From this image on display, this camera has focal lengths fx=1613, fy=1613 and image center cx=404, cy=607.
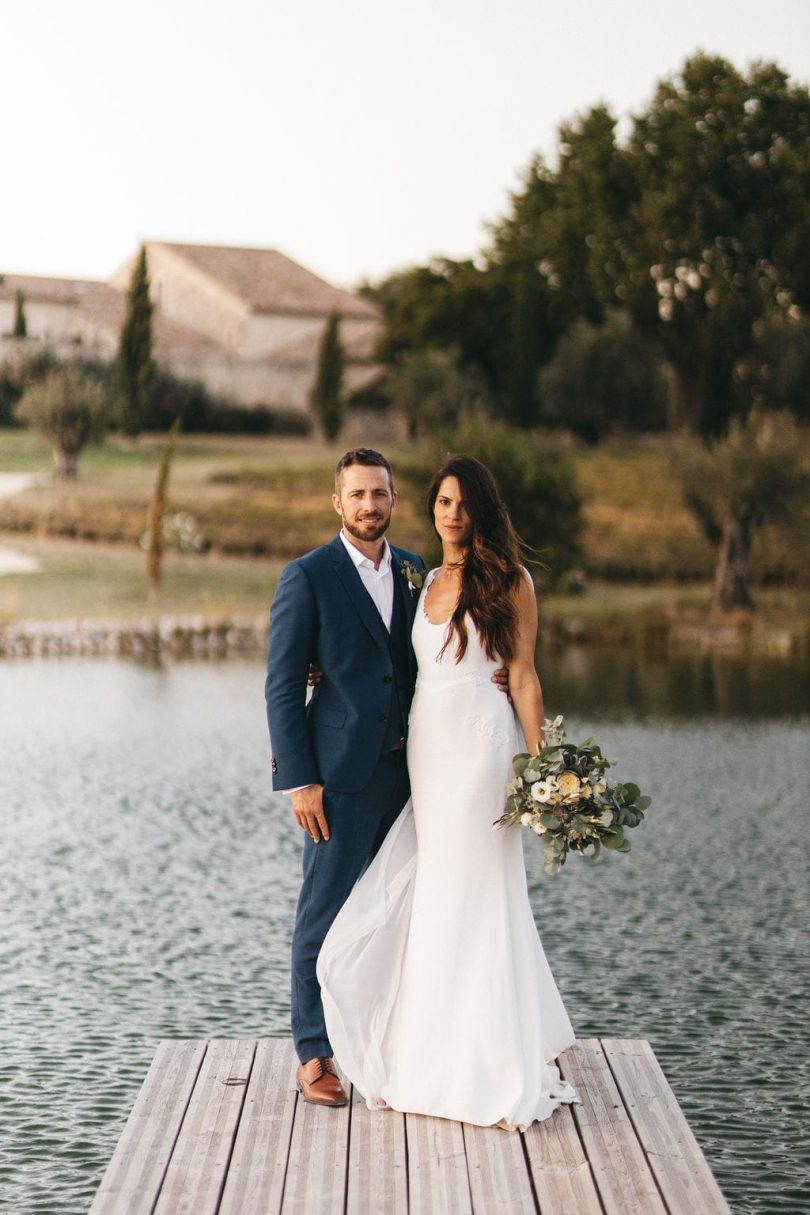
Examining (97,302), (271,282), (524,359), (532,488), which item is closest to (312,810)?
(532,488)

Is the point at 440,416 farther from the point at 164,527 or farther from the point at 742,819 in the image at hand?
the point at 742,819

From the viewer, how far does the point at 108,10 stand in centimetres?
2467

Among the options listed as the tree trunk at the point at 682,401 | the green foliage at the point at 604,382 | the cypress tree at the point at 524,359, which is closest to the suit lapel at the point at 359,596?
the cypress tree at the point at 524,359

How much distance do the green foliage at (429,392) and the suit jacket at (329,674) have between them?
22743 mm

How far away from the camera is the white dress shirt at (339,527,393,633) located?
12.7 feet

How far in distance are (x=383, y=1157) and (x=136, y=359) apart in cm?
2153

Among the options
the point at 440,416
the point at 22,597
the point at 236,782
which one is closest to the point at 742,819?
the point at 236,782

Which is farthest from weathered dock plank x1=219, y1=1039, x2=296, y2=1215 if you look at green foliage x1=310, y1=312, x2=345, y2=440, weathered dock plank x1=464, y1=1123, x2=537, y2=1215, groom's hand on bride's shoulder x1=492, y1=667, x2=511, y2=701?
green foliage x1=310, y1=312, x2=345, y2=440

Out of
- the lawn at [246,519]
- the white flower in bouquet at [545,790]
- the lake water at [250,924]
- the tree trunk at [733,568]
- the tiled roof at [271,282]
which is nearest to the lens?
the white flower in bouquet at [545,790]

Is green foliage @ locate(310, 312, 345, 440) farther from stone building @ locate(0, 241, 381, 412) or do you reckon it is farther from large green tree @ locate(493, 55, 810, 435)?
large green tree @ locate(493, 55, 810, 435)

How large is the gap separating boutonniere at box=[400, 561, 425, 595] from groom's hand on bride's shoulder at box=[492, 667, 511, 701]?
317 mm

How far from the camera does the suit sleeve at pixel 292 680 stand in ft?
12.3

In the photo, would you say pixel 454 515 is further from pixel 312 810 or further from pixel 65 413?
pixel 65 413

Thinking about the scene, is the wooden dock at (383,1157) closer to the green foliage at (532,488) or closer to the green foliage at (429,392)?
the green foliage at (532,488)
